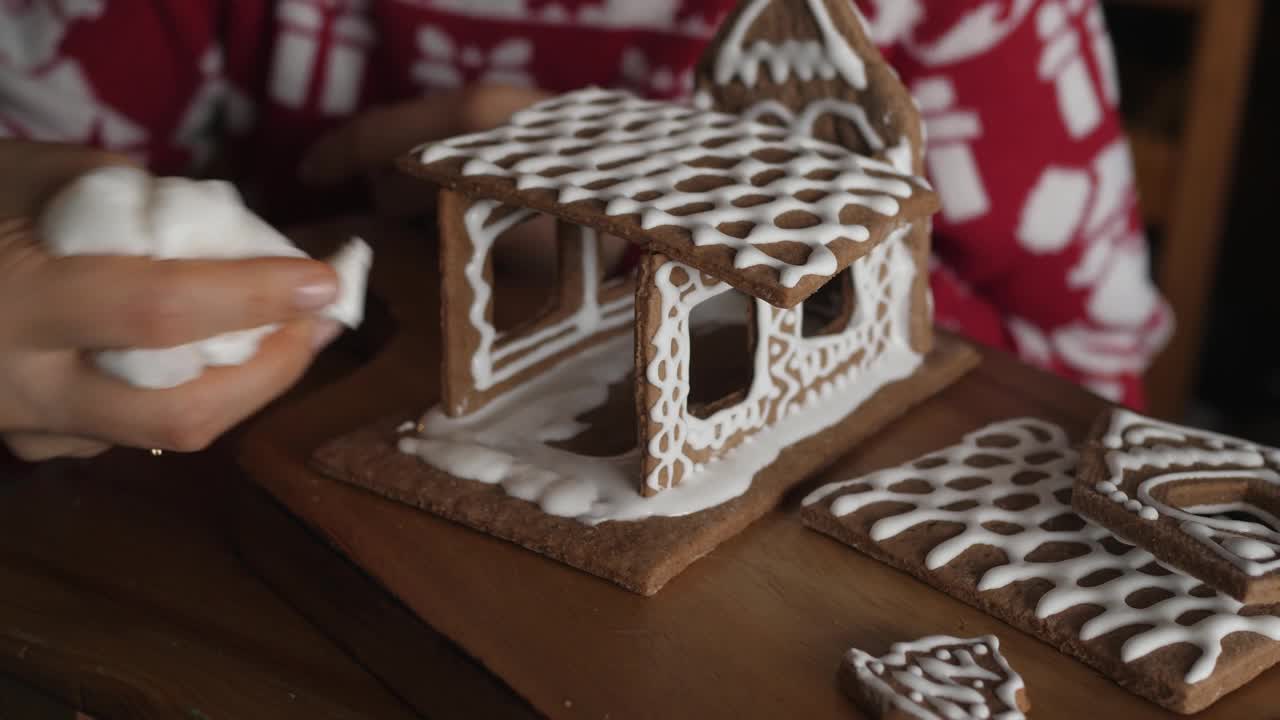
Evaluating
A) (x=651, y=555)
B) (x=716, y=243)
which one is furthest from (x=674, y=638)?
(x=716, y=243)

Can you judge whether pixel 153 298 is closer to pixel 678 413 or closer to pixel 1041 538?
pixel 678 413

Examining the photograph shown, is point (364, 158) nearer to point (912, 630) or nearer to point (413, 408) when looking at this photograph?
point (413, 408)

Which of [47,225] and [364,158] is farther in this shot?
[364,158]

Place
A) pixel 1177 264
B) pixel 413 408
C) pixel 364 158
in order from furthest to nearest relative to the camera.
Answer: pixel 1177 264 < pixel 364 158 < pixel 413 408

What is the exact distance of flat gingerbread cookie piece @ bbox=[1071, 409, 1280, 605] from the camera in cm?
61

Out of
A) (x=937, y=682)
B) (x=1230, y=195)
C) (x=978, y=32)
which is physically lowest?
(x=1230, y=195)

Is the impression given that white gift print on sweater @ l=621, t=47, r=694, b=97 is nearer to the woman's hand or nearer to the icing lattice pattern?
the icing lattice pattern

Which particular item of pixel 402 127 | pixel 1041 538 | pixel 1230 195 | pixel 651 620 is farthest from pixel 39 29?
pixel 1230 195

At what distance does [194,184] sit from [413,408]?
0.23 metres

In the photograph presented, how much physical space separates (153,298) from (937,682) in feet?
1.28

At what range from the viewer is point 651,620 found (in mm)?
639

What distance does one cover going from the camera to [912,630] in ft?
2.05

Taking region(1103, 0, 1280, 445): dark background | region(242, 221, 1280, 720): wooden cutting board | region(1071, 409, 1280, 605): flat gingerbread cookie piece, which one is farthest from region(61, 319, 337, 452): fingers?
region(1103, 0, 1280, 445): dark background

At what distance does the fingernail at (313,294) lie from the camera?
0.61 meters
